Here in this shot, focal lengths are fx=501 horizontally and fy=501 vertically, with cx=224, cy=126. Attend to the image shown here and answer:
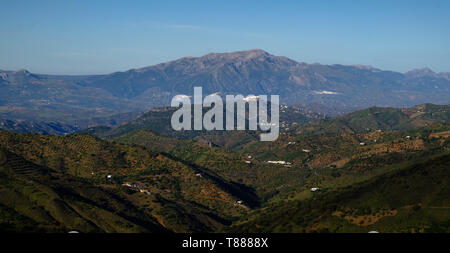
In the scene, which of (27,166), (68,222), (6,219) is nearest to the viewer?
(6,219)
